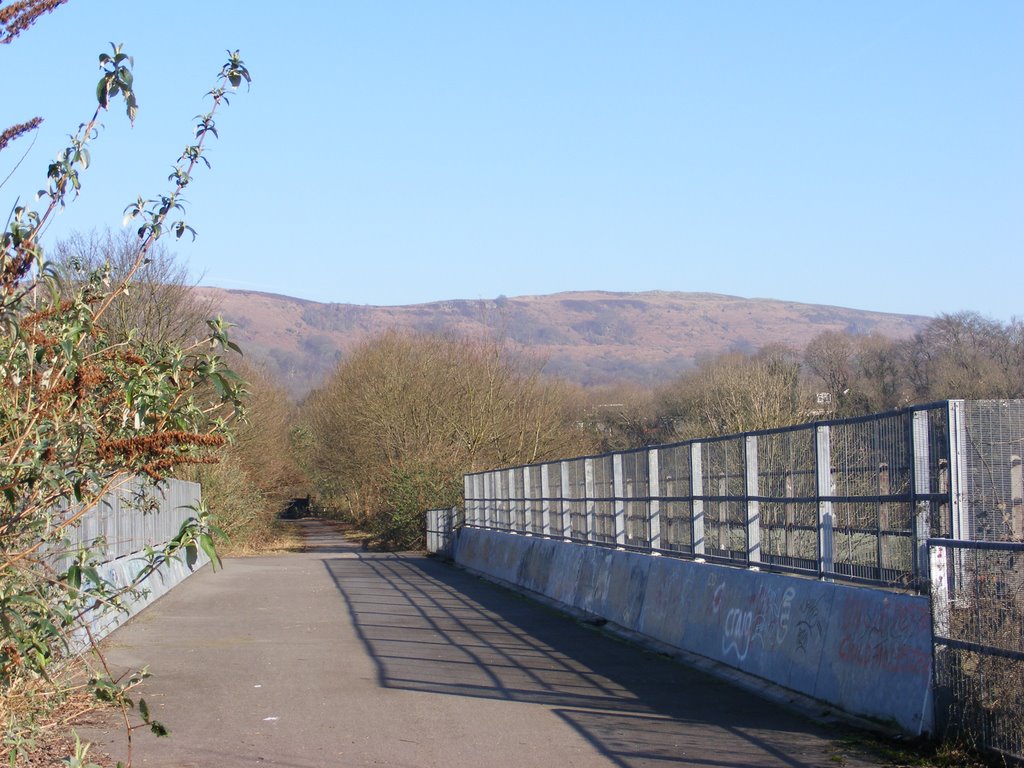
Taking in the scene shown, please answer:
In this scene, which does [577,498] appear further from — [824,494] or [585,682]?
[824,494]

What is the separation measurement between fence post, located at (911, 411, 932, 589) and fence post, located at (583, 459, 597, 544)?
10.2 m

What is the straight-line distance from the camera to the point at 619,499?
17.5 m

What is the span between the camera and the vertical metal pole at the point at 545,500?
23.0 metres

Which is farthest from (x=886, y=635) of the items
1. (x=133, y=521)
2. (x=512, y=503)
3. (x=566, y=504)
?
(x=512, y=503)

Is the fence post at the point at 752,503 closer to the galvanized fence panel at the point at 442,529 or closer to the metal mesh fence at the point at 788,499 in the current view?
the metal mesh fence at the point at 788,499

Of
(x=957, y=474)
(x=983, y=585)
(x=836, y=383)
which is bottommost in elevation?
(x=983, y=585)

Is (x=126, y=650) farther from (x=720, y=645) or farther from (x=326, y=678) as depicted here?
(x=720, y=645)

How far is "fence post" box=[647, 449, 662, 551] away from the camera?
15648 mm

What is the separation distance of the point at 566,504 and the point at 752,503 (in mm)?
9027

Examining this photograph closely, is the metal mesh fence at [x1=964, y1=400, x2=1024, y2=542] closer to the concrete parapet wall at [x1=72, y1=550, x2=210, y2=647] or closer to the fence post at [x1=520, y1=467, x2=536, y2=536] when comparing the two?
the concrete parapet wall at [x1=72, y1=550, x2=210, y2=647]

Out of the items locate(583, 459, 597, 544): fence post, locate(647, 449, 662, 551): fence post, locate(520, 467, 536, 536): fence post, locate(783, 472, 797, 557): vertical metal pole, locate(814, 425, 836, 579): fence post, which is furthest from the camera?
locate(520, 467, 536, 536): fence post

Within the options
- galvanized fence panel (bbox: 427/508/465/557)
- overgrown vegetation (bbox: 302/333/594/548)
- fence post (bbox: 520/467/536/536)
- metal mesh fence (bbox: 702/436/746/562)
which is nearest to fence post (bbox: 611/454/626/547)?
metal mesh fence (bbox: 702/436/746/562)

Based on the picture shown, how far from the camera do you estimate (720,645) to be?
12.4 metres

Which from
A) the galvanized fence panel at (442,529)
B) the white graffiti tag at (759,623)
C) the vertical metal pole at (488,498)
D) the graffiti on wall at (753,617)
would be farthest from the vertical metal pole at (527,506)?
the white graffiti tag at (759,623)
